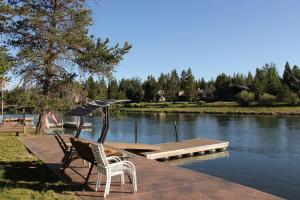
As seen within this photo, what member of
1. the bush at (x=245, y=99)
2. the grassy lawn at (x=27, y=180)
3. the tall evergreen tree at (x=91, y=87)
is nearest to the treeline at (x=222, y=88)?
the bush at (x=245, y=99)

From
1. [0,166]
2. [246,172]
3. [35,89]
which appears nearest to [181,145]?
[246,172]

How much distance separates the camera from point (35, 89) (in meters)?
21.5

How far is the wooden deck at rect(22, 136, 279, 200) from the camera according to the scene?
7.91 m

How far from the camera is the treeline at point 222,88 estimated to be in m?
82.1

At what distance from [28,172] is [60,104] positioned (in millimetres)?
10700

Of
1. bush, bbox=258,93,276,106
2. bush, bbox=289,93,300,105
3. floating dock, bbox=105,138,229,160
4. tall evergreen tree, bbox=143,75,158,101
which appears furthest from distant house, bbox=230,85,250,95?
floating dock, bbox=105,138,229,160

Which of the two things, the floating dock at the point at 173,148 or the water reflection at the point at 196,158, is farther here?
the water reflection at the point at 196,158

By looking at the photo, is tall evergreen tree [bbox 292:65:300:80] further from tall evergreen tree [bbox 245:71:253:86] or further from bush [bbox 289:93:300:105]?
bush [bbox 289:93:300:105]

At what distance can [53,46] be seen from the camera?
21250 millimetres

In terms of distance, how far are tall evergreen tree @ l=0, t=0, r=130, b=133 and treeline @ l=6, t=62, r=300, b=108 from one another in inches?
2271

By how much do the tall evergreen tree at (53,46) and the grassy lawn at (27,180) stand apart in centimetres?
807

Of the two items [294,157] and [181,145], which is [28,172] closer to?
[181,145]

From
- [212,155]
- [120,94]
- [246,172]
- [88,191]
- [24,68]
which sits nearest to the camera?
[88,191]

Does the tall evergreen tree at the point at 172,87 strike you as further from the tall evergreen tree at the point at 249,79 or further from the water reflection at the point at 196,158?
the water reflection at the point at 196,158
